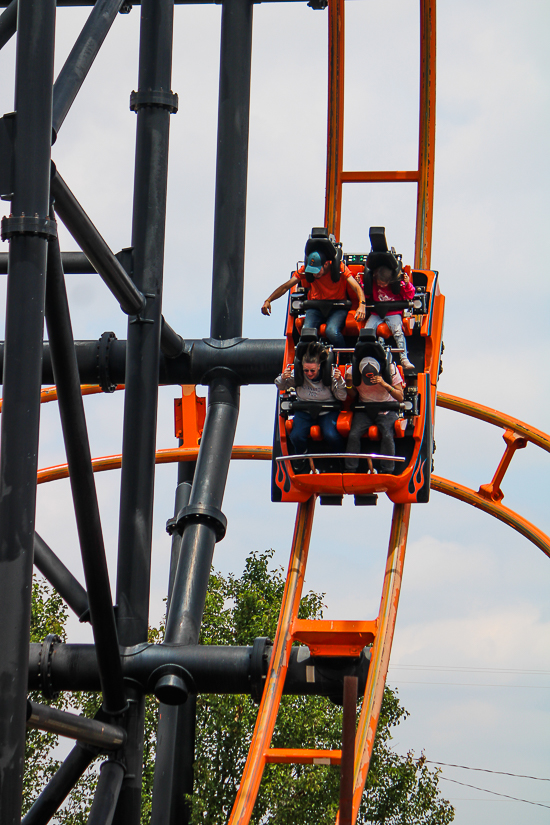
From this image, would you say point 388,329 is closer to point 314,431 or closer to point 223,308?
point 314,431

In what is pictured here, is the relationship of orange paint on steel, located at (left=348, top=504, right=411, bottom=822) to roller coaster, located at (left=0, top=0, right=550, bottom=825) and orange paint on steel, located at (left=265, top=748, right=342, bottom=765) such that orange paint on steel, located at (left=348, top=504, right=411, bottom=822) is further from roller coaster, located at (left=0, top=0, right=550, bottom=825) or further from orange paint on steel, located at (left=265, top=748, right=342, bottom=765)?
orange paint on steel, located at (left=265, top=748, right=342, bottom=765)

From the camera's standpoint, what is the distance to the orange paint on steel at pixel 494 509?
8477 millimetres

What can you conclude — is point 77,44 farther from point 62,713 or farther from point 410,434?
point 62,713

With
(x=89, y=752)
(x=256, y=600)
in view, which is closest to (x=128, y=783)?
(x=89, y=752)

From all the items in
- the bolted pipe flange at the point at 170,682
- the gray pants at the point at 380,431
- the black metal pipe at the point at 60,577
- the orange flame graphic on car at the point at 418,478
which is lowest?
the bolted pipe flange at the point at 170,682

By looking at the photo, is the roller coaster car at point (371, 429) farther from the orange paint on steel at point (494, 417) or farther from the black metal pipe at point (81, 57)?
the black metal pipe at point (81, 57)

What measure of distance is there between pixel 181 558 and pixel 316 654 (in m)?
0.98

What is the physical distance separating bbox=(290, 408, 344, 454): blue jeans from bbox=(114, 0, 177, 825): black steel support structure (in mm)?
998

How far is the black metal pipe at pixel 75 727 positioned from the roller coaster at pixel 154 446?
0.05 feet

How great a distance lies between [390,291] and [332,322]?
43cm

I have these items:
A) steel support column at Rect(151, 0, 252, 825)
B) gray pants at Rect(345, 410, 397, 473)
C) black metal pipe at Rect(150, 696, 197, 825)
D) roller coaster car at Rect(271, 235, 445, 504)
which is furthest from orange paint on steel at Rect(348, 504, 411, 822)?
black metal pipe at Rect(150, 696, 197, 825)

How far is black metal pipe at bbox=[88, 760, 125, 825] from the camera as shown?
548 cm

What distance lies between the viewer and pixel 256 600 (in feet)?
61.4

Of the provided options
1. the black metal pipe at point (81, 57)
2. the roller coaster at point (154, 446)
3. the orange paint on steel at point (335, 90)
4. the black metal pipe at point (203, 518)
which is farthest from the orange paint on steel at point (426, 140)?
the black metal pipe at point (81, 57)
